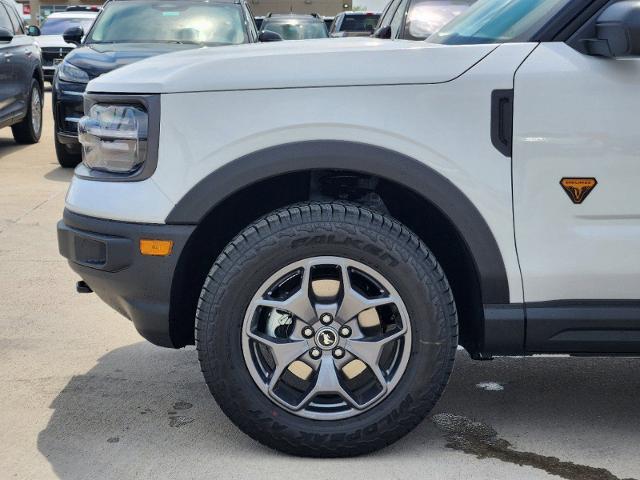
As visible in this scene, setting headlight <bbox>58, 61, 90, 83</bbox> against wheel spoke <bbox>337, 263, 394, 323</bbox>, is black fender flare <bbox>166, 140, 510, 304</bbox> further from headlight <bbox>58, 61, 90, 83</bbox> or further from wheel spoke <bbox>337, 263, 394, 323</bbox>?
headlight <bbox>58, 61, 90, 83</bbox>

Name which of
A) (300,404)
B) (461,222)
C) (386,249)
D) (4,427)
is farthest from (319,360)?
(4,427)

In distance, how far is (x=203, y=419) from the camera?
3883mm

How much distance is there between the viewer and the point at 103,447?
11.8 feet

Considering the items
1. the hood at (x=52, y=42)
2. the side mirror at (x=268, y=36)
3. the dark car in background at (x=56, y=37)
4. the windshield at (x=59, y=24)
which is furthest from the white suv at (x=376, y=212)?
the windshield at (x=59, y=24)

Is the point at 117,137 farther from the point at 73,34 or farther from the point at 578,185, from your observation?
the point at 73,34

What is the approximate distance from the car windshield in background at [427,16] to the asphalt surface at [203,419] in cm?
575

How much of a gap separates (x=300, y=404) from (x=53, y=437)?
3.06 feet

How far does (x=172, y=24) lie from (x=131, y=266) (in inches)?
276

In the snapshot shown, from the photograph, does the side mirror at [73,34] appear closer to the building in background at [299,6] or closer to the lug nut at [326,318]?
the lug nut at [326,318]

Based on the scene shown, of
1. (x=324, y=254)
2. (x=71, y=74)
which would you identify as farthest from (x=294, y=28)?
(x=324, y=254)

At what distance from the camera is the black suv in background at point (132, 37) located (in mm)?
9602

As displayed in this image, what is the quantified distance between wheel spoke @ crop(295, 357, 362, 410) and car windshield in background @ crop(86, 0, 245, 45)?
6.79 m

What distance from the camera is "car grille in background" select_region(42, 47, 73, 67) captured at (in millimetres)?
20891

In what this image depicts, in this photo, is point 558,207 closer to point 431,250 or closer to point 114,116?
point 431,250
